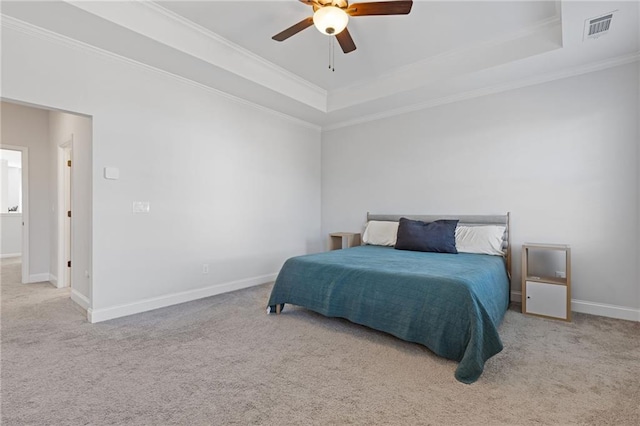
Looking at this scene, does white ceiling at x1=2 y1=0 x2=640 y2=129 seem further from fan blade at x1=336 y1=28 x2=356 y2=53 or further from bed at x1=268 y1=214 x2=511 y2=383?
bed at x1=268 y1=214 x2=511 y2=383

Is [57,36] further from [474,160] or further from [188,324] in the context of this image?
[474,160]

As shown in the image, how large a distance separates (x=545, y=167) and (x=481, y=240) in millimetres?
1108

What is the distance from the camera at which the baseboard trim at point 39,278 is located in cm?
477

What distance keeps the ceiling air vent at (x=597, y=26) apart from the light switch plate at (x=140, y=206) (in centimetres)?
449

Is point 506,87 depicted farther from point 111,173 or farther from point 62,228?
point 62,228

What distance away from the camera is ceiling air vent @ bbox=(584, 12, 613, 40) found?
2496mm

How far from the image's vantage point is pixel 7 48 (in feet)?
8.34

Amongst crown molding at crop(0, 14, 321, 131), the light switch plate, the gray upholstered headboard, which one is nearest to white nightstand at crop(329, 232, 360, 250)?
the gray upholstered headboard

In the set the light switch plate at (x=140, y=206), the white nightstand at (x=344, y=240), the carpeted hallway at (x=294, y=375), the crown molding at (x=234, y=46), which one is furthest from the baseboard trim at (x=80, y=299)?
the white nightstand at (x=344, y=240)

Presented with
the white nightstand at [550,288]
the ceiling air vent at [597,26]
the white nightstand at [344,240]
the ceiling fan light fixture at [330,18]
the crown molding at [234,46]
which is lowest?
the white nightstand at [550,288]

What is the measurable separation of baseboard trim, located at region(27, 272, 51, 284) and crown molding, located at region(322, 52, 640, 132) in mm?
5465

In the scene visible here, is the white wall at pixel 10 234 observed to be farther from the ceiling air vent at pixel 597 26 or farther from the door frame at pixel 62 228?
the ceiling air vent at pixel 597 26

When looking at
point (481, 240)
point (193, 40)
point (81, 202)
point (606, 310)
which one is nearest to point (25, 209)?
point (81, 202)

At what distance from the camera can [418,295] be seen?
238cm
